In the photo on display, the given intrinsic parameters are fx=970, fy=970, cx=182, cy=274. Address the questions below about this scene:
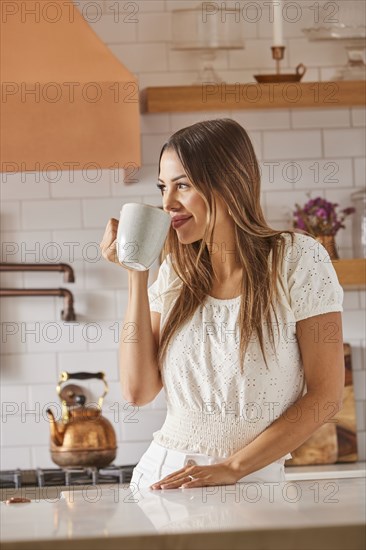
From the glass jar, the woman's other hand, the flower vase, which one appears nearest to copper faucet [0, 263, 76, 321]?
the flower vase

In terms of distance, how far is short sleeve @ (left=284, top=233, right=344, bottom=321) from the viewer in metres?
1.80

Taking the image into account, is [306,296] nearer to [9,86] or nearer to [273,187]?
[9,86]

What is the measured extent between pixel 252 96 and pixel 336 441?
1.25m

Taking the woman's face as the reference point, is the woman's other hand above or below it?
below

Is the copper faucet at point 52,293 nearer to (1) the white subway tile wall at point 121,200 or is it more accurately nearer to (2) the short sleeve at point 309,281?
(1) the white subway tile wall at point 121,200

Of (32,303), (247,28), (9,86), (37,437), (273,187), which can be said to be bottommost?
(37,437)

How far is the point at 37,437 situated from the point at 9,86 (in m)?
1.31

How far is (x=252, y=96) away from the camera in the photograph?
3.40 m

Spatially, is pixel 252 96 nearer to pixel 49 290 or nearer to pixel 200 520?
pixel 49 290

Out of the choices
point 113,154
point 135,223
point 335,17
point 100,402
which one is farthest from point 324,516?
point 335,17

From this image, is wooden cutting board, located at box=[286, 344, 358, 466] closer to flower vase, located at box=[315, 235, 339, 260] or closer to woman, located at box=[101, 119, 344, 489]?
flower vase, located at box=[315, 235, 339, 260]

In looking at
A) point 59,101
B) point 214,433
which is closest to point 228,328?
point 214,433

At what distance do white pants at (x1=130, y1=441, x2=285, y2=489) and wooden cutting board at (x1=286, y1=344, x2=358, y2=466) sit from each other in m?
1.59

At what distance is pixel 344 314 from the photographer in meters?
3.60
